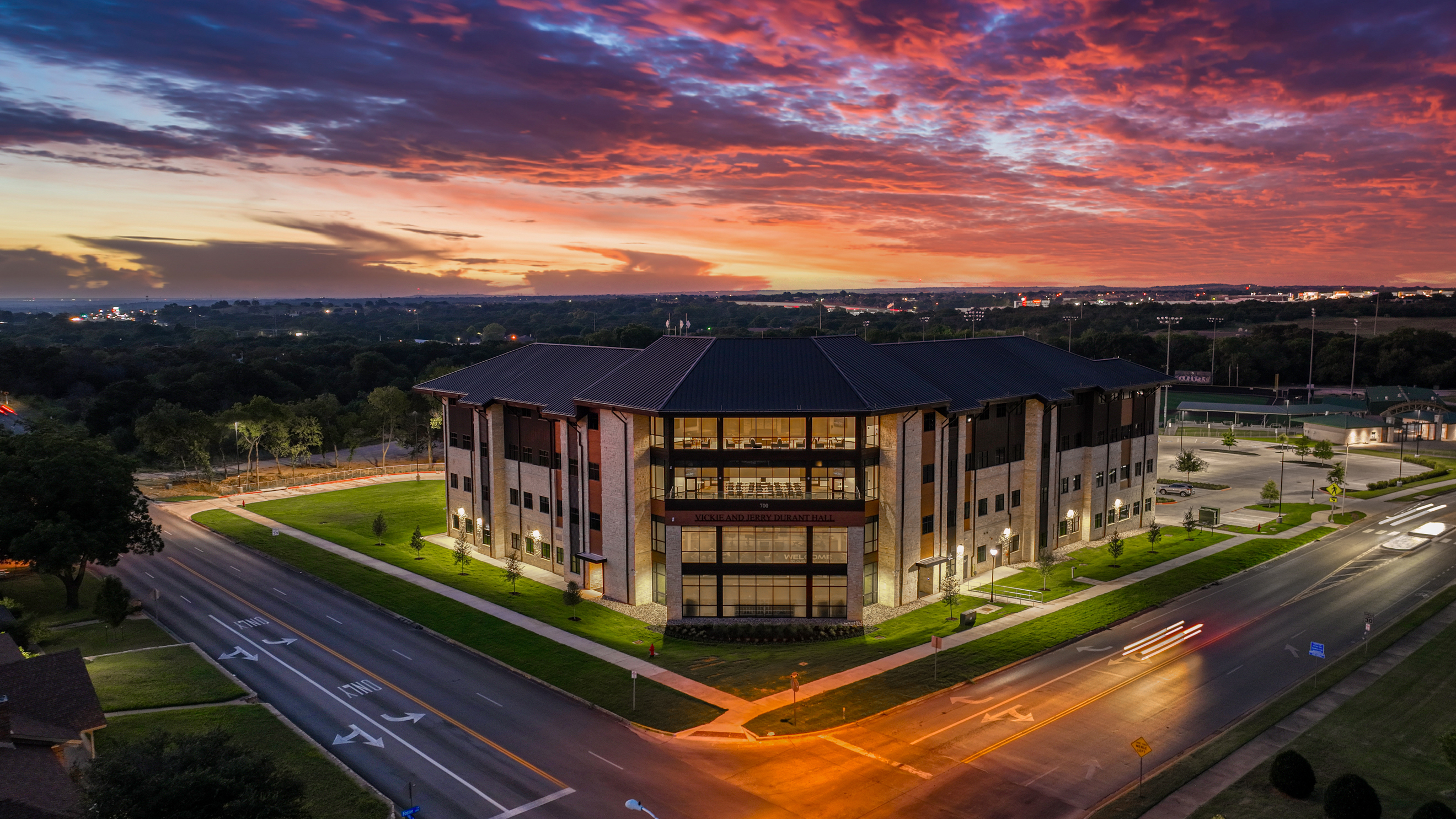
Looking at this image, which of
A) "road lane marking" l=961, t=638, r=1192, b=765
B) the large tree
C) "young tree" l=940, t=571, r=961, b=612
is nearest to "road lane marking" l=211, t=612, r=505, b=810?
the large tree

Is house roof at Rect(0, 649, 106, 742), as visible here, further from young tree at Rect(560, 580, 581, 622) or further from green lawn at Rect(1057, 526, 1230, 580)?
green lawn at Rect(1057, 526, 1230, 580)

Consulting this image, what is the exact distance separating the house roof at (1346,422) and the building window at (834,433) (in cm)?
12464

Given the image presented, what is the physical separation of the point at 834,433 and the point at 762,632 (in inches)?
548

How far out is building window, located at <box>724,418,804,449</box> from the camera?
5909 cm

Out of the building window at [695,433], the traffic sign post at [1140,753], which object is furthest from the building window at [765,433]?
the traffic sign post at [1140,753]

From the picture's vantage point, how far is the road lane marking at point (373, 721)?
37.1m

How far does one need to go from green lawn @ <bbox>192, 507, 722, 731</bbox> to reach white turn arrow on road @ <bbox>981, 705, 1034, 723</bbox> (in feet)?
43.7

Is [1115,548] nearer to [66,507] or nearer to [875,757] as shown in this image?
[875,757]

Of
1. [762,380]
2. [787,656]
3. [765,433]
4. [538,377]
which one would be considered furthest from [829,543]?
[538,377]

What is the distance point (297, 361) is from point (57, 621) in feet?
458

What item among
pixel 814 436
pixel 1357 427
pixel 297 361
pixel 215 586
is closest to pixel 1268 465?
pixel 1357 427

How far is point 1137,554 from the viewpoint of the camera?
252 feet

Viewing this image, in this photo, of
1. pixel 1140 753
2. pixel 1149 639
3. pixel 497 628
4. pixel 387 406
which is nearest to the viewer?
pixel 1140 753

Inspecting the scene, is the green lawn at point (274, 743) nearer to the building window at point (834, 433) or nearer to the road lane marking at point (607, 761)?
the road lane marking at point (607, 761)
